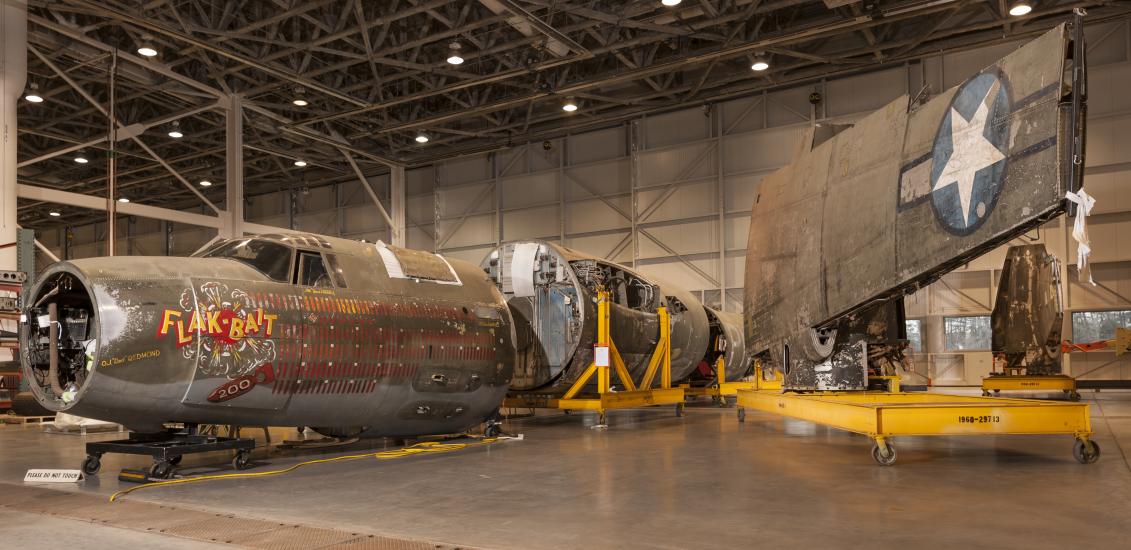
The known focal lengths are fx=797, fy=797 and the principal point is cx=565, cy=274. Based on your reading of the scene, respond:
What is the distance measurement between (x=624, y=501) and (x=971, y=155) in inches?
201

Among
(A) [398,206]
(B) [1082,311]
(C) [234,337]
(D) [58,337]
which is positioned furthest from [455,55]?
(B) [1082,311]

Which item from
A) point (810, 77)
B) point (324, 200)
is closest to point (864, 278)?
point (810, 77)

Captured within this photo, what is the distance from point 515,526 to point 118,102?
31.9m

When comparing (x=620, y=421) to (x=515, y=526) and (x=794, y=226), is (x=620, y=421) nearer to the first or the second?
(x=794, y=226)

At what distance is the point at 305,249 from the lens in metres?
10.1

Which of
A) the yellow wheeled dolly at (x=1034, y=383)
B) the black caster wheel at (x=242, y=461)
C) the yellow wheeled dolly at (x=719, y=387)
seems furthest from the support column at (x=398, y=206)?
the black caster wheel at (x=242, y=461)

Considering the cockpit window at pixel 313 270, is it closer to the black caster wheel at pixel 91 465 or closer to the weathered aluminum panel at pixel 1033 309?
the black caster wheel at pixel 91 465

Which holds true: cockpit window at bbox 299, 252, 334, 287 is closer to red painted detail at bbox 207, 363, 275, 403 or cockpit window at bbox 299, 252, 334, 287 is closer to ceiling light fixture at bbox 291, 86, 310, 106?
red painted detail at bbox 207, 363, 275, 403

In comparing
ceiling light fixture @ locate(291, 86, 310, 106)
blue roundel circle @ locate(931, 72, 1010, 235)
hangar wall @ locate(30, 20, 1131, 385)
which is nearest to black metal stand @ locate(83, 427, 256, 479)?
blue roundel circle @ locate(931, 72, 1010, 235)

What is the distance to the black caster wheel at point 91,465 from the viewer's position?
9141 mm

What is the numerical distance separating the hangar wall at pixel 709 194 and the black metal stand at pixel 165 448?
23746 millimetres

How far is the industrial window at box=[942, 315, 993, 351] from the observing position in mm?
30125

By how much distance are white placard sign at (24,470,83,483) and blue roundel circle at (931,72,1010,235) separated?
9980 millimetres

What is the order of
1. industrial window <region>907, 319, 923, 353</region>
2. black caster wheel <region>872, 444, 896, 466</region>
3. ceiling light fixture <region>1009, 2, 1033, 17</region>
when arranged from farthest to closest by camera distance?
industrial window <region>907, 319, 923, 353</region> < ceiling light fixture <region>1009, 2, 1033, 17</region> < black caster wheel <region>872, 444, 896, 466</region>
